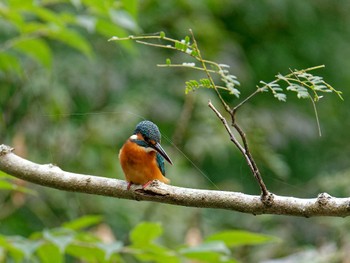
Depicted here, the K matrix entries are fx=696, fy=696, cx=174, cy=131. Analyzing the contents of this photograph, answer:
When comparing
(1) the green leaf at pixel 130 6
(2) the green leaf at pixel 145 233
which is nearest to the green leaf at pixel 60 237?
(2) the green leaf at pixel 145 233

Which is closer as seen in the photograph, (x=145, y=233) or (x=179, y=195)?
(x=179, y=195)

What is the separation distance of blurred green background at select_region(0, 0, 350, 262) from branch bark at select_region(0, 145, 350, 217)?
128 cm

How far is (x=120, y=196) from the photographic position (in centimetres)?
201

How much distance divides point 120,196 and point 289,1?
4.80m

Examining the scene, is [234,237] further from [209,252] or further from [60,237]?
[60,237]

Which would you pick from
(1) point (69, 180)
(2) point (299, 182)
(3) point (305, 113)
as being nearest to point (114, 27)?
(1) point (69, 180)

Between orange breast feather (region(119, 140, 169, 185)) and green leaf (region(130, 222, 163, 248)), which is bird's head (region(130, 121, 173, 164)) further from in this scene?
green leaf (region(130, 222, 163, 248))

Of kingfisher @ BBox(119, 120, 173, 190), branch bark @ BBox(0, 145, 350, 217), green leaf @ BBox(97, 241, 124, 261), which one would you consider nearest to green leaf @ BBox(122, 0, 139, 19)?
kingfisher @ BBox(119, 120, 173, 190)

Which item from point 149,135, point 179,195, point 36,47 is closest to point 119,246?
point 149,135

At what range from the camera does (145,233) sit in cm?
272

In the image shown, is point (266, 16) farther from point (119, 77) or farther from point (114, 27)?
point (114, 27)

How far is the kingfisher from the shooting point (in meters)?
2.13

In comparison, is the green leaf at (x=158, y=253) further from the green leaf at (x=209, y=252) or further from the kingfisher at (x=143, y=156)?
the kingfisher at (x=143, y=156)

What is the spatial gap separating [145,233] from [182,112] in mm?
2176
